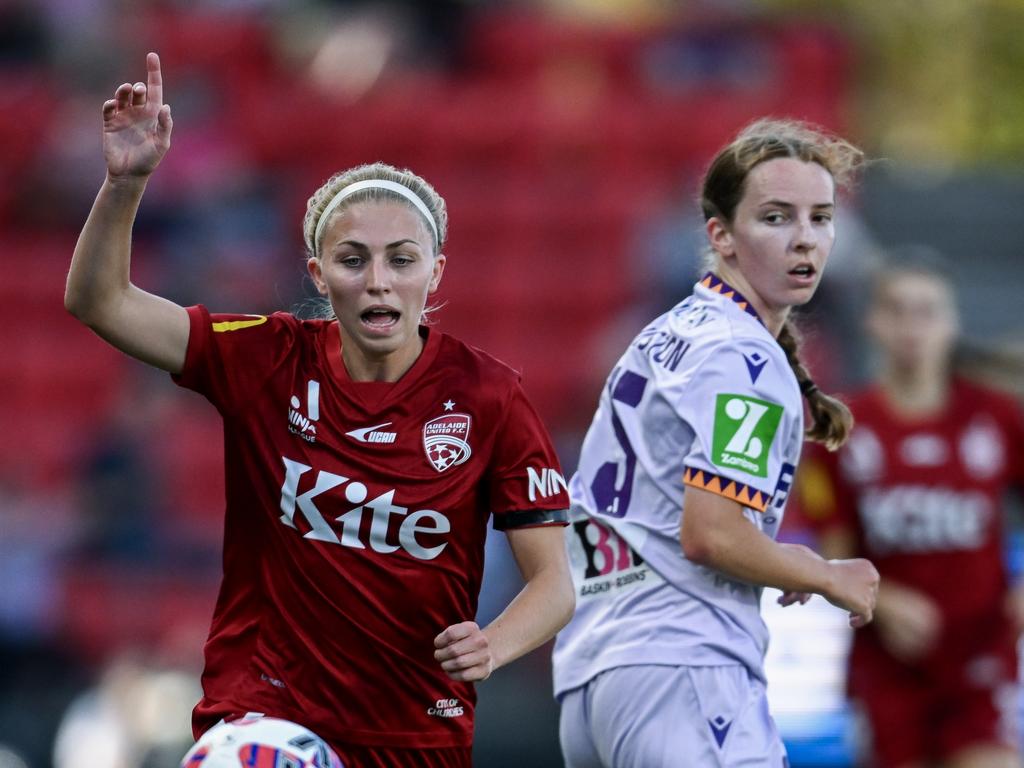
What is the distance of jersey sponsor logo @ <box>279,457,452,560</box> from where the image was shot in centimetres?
354

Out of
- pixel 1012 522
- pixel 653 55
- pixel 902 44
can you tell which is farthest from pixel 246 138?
pixel 1012 522

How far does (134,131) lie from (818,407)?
1.75m

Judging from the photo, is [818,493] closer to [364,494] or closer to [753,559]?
[753,559]

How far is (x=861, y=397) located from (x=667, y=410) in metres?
2.45

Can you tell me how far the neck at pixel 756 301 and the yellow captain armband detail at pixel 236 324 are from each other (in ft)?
3.60

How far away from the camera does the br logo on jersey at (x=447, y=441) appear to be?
360cm

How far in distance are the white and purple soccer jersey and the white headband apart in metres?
0.62

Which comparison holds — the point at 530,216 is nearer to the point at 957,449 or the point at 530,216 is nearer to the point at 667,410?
the point at 957,449

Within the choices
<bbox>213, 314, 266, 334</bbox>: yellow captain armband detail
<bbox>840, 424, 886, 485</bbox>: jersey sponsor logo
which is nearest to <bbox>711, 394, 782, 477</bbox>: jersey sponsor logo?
<bbox>213, 314, 266, 334</bbox>: yellow captain armband detail

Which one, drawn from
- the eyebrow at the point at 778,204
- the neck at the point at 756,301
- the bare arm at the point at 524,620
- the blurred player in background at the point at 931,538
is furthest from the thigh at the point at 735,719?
the blurred player in background at the point at 931,538

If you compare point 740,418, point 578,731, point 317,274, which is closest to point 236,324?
point 317,274

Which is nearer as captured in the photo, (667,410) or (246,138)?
(667,410)

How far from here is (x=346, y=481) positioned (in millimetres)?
3551

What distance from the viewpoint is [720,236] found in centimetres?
390
